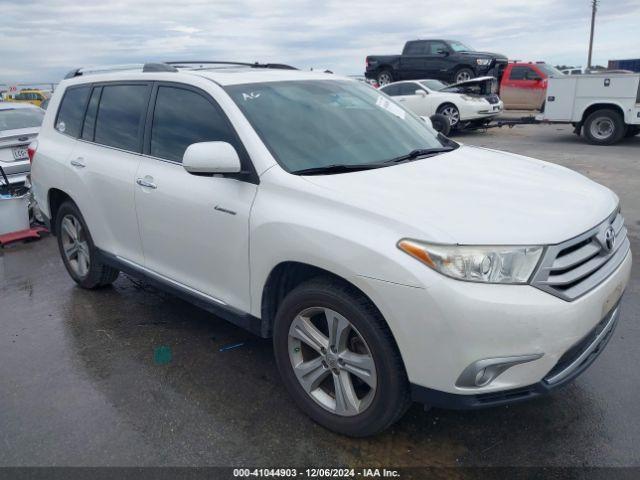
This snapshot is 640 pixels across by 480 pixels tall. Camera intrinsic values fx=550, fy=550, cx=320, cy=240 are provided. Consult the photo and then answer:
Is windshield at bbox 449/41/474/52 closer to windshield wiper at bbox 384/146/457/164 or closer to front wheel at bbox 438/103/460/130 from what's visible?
front wheel at bbox 438/103/460/130

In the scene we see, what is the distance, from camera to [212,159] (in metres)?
2.90

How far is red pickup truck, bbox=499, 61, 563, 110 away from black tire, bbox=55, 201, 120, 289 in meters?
15.9

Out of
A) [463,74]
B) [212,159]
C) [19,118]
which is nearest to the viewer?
[212,159]

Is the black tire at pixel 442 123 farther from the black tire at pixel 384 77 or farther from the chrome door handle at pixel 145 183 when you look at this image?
the chrome door handle at pixel 145 183

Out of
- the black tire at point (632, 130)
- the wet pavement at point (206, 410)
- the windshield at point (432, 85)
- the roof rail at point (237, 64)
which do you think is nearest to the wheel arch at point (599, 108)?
the black tire at point (632, 130)

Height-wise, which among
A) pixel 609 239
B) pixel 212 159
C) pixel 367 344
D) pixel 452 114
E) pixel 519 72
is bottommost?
pixel 367 344

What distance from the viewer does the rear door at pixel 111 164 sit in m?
3.86

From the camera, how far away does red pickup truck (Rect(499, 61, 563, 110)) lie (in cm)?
1734

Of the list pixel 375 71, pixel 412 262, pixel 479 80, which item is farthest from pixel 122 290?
pixel 375 71

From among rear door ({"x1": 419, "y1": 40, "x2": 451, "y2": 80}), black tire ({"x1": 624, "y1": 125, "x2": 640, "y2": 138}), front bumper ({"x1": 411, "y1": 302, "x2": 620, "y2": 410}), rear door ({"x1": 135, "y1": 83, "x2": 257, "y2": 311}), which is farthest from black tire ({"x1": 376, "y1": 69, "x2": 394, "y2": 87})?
front bumper ({"x1": 411, "y1": 302, "x2": 620, "y2": 410})

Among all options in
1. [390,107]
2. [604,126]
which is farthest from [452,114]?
[390,107]

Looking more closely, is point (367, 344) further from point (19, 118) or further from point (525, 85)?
point (525, 85)

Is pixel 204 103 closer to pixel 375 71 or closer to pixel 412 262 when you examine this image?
pixel 412 262

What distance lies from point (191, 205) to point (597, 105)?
12654 millimetres
